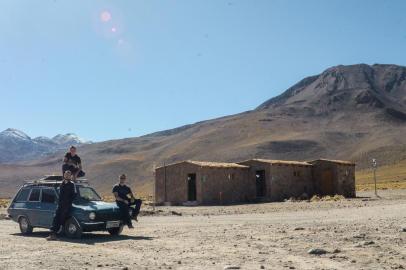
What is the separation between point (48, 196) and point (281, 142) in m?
118

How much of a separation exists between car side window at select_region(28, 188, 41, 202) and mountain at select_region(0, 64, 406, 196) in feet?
242

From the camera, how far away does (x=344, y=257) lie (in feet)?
33.0

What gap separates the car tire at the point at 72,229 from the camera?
1496 cm

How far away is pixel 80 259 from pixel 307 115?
169 m

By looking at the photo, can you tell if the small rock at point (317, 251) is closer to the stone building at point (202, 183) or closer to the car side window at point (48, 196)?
the car side window at point (48, 196)

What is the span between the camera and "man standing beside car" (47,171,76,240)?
49.4 ft

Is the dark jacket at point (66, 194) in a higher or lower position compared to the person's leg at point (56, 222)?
higher

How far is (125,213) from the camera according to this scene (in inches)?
624

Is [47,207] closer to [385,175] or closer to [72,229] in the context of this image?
[72,229]

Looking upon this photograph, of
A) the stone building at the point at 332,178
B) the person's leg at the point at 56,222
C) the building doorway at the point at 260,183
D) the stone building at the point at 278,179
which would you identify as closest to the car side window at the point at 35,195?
the person's leg at the point at 56,222

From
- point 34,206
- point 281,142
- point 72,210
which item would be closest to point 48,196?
point 34,206

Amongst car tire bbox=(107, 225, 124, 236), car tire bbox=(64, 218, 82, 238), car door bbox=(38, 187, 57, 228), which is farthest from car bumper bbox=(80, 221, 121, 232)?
car door bbox=(38, 187, 57, 228)

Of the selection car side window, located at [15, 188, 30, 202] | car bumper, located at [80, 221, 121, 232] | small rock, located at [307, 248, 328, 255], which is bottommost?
small rock, located at [307, 248, 328, 255]

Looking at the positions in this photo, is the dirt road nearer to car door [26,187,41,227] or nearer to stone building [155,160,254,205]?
car door [26,187,41,227]
